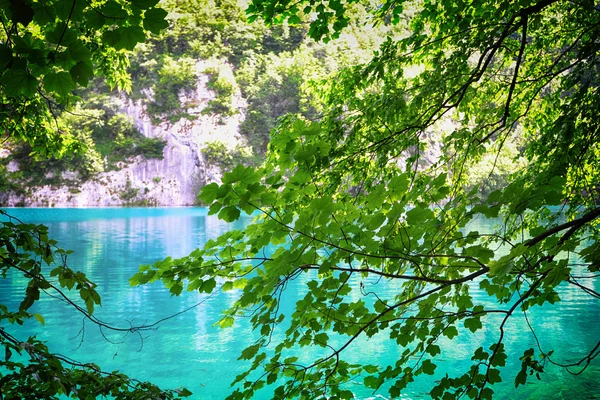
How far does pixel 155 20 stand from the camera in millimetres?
950

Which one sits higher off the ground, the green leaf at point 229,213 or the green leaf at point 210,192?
the green leaf at point 210,192

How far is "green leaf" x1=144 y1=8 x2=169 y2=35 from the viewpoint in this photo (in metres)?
0.93

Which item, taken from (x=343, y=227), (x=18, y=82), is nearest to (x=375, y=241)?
(x=343, y=227)

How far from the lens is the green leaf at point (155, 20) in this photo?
0.93 metres

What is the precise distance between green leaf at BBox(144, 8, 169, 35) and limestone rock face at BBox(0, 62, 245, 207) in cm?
3704

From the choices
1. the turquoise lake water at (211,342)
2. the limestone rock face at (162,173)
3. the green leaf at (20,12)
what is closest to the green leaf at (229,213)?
the green leaf at (20,12)

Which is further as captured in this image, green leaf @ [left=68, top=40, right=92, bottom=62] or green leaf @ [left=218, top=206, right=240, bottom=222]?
green leaf @ [left=218, top=206, right=240, bottom=222]

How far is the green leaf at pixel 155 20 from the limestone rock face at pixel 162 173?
122ft

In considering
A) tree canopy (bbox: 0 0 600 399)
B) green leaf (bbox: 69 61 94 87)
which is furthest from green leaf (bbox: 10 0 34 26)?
green leaf (bbox: 69 61 94 87)

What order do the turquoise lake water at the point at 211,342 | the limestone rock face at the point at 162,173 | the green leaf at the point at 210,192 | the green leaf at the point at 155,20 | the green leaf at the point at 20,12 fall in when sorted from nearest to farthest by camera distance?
the green leaf at the point at 20,12 < the green leaf at the point at 155,20 < the green leaf at the point at 210,192 < the turquoise lake water at the point at 211,342 < the limestone rock face at the point at 162,173

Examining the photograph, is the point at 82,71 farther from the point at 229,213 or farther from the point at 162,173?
the point at 162,173

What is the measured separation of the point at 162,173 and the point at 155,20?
43939mm

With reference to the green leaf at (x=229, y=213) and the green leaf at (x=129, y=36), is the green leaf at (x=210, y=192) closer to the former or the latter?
the green leaf at (x=229, y=213)

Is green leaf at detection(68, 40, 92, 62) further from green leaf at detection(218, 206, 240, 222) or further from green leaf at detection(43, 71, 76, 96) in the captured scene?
green leaf at detection(218, 206, 240, 222)
